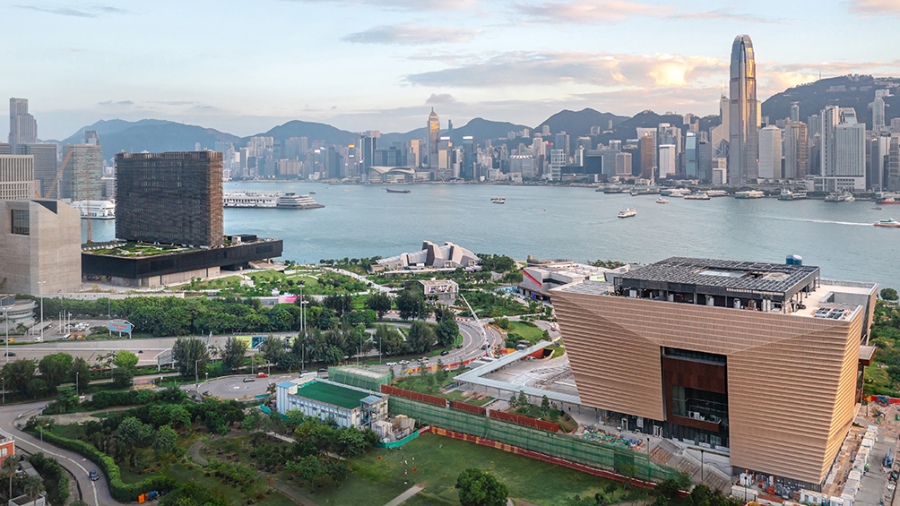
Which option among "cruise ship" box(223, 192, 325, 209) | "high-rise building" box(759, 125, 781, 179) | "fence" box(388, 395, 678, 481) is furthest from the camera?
"high-rise building" box(759, 125, 781, 179)

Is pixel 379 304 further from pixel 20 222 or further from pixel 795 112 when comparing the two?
pixel 795 112

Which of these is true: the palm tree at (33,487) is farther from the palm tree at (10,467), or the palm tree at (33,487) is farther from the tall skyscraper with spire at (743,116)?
the tall skyscraper with spire at (743,116)

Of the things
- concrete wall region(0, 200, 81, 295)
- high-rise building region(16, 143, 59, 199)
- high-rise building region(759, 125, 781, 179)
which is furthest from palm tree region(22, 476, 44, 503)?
high-rise building region(759, 125, 781, 179)

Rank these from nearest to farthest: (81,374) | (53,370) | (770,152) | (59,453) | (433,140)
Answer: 1. (59,453)
2. (53,370)
3. (81,374)
4. (770,152)
5. (433,140)

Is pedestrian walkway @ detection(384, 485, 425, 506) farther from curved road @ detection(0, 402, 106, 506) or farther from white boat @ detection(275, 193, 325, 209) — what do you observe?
white boat @ detection(275, 193, 325, 209)

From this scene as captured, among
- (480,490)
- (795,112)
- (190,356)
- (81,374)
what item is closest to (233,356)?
(190,356)

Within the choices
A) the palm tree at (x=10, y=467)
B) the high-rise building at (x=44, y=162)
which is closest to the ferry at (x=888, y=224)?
the palm tree at (x=10, y=467)
